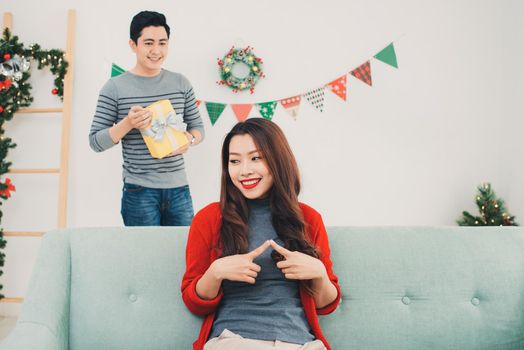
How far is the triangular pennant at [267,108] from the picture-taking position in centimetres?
333

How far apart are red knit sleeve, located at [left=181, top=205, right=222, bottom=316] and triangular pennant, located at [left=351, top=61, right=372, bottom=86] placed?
2.22 meters

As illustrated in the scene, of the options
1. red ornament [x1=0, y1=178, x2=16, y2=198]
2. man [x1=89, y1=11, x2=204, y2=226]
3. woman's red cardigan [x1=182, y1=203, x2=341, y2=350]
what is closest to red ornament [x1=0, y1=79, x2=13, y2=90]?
red ornament [x1=0, y1=178, x2=16, y2=198]

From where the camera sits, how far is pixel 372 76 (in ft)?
11.0

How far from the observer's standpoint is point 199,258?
4.45 feet

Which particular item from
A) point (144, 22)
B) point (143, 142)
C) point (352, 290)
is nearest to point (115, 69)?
point (144, 22)

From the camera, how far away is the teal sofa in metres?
1.41

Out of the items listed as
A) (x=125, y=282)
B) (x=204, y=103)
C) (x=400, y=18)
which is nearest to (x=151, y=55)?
(x=204, y=103)

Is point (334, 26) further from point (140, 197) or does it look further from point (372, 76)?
point (140, 197)

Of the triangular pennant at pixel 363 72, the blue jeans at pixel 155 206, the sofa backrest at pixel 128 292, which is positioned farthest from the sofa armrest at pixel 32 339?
the triangular pennant at pixel 363 72

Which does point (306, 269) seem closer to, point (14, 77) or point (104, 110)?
point (104, 110)

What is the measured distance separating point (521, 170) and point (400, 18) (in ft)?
4.11

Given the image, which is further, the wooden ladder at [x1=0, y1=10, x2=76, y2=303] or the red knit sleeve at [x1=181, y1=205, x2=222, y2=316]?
the wooden ladder at [x1=0, y1=10, x2=76, y2=303]

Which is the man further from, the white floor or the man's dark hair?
the white floor

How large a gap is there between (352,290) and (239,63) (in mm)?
2131
